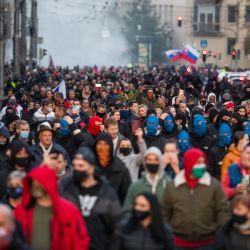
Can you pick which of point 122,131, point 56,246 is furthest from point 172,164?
point 122,131

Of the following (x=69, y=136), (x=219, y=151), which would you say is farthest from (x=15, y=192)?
(x=69, y=136)

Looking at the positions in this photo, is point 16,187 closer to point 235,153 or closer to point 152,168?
point 152,168

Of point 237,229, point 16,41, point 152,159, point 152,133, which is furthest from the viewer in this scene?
point 16,41

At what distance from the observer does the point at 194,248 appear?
9156 millimetres

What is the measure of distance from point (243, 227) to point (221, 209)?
520 mm

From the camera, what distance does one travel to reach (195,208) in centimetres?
907

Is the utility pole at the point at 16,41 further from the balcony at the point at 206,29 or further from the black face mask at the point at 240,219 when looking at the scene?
the balcony at the point at 206,29

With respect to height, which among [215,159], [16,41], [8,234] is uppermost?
[16,41]

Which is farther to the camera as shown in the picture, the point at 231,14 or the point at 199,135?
the point at 231,14

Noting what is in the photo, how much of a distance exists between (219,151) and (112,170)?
12.7ft

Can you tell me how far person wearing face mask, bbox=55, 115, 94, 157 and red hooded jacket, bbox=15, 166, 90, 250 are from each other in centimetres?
556

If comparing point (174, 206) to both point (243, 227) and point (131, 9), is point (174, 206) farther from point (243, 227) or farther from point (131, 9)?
point (131, 9)

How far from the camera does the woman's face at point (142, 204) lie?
7938 millimetres

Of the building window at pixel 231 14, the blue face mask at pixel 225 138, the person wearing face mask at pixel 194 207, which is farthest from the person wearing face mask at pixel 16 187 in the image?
the building window at pixel 231 14
